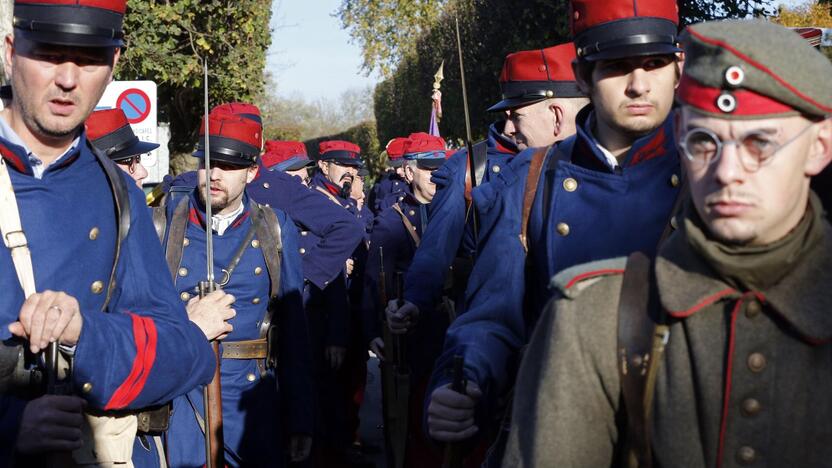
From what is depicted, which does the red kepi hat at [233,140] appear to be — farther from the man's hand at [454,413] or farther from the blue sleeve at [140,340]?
the man's hand at [454,413]

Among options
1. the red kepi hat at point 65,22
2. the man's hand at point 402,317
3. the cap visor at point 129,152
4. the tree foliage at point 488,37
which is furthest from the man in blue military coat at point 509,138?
the tree foliage at point 488,37

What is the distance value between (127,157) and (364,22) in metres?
33.9

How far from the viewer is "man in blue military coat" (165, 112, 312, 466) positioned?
6301 millimetres

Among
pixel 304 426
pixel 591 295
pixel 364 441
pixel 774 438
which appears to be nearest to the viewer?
pixel 774 438

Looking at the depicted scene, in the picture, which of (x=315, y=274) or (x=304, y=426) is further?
(x=315, y=274)

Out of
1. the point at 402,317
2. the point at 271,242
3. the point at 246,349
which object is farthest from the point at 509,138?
the point at 246,349

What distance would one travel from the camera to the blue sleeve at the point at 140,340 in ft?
11.7

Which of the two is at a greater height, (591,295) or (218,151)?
(218,151)

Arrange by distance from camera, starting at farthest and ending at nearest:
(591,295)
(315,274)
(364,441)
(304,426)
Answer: (364,441), (315,274), (304,426), (591,295)

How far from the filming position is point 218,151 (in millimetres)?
6609

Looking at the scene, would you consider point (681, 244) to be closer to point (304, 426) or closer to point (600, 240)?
point (600, 240)

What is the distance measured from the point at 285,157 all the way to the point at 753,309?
1060 cm

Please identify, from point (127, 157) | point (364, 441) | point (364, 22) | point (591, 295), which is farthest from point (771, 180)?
point (364, 22)

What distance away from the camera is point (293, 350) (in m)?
6.53
